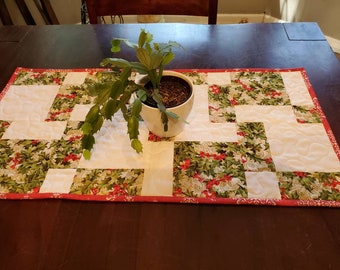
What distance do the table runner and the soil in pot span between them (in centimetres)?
11

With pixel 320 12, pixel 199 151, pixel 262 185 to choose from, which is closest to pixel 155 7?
pixel 199 151

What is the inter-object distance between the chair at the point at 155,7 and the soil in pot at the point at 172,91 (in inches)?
22.5

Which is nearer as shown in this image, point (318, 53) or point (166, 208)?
point (166, 208)

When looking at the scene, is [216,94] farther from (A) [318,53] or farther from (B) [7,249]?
(B) [7,249]

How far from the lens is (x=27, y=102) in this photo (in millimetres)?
853

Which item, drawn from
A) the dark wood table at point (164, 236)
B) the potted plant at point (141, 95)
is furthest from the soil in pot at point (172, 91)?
the dark wood table at point (164, 236)

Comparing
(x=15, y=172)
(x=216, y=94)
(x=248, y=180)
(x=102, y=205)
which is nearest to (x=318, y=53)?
(x=216, y=94)

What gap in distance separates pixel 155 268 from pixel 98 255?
0.36ft

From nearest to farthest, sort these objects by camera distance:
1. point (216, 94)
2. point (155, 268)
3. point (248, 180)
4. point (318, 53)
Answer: point (155, 268) → point (248, 180) → point (216, 94) → point (318, 53)

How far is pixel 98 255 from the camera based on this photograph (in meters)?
0.55

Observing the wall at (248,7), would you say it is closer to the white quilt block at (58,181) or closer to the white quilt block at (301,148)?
the white quilt block at (301,148)

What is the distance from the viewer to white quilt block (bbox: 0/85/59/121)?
81 centimetres

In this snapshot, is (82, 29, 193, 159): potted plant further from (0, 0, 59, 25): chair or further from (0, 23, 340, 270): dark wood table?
(0, 0, 59, 25): chair

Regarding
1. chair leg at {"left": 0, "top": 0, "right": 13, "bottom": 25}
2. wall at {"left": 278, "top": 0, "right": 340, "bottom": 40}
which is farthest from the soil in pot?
wall at {"left": 278, "top": 0, "right": 340, "bottom": 40}
